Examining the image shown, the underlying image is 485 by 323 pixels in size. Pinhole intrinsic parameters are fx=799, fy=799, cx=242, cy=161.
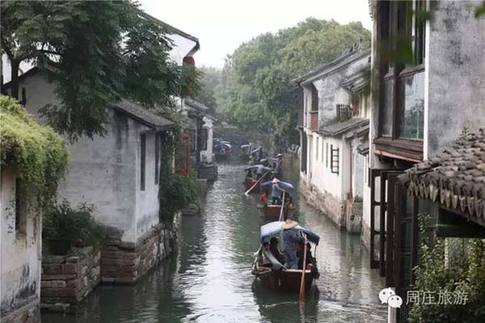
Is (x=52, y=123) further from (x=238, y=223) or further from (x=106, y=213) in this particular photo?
(x=238, y=223)

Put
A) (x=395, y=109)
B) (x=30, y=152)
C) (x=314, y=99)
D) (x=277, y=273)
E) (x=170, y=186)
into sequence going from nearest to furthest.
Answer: (x=30, y=152) < (x=395, y=109) < (x=277, y=273) < (x=170, y=186) < (x=314, y=99)

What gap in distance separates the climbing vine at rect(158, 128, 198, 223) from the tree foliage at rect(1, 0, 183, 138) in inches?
148

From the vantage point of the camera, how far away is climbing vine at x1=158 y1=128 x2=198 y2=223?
2266 centimetres

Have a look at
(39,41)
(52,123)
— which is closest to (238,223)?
(52,123)

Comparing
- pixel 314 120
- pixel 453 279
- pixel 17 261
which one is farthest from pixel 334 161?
pixel 453 279

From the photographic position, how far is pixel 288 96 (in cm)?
5372

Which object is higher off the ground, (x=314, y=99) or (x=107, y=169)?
(x=314, y=99)

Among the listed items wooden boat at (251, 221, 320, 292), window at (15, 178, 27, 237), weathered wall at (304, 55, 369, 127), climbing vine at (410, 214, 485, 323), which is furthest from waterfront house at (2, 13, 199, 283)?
weathered wall at (304, 55, 369, 127)

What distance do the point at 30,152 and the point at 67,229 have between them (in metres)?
5.73

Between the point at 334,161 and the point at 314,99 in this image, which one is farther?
the point at 314,99

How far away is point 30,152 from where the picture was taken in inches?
462

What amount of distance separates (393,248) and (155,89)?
31.9ft

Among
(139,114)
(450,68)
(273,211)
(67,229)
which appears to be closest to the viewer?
(450,68)

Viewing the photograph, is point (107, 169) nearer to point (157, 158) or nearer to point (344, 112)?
point (157, 158)
